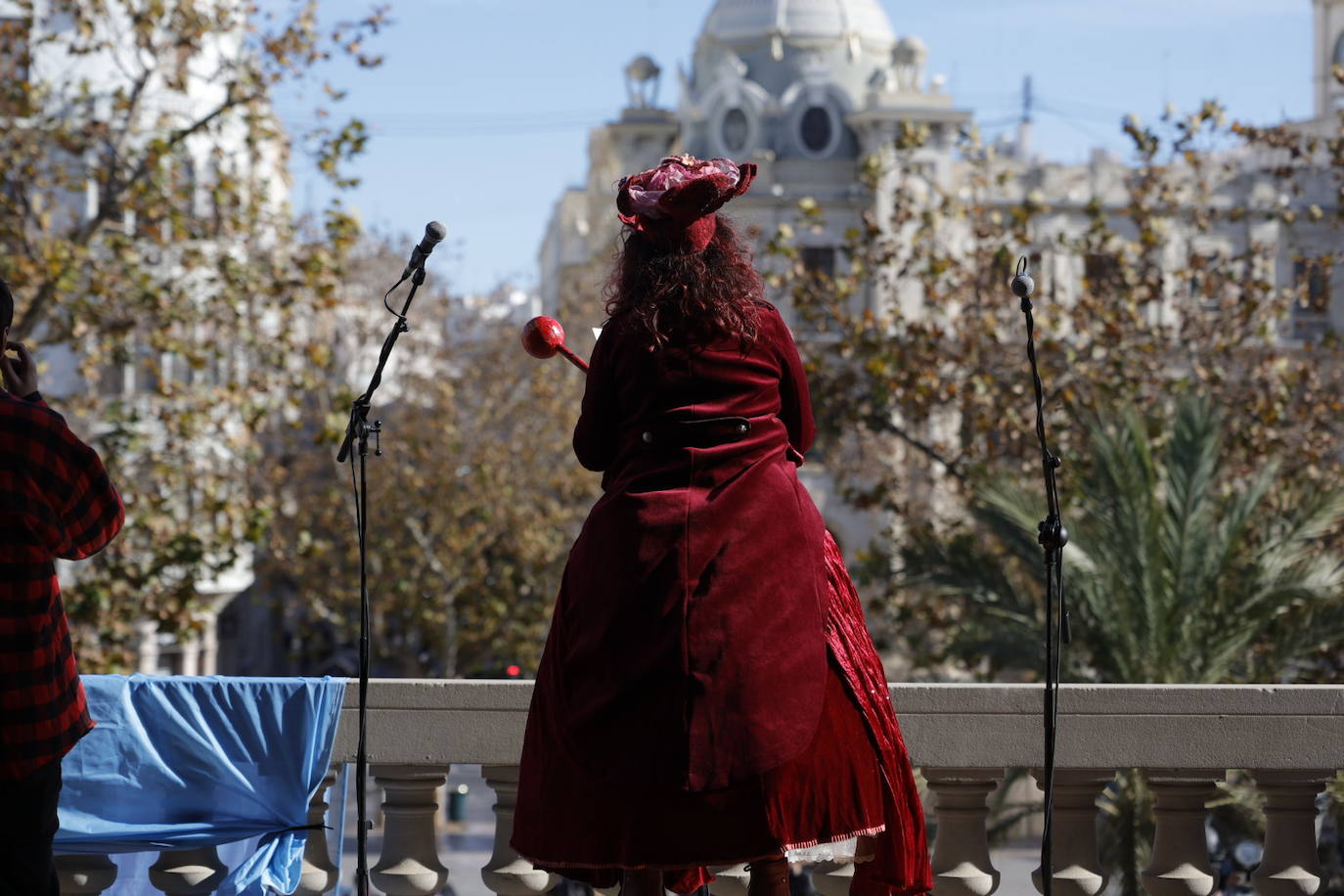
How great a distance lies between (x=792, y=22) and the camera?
4781 centimetres

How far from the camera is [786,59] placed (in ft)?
156

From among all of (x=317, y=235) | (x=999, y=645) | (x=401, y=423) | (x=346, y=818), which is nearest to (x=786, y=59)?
(x=401, y=423)

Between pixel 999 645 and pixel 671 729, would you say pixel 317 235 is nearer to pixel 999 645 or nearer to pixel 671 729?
pixel 999 645

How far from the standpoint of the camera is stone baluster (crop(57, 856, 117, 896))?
4.66m

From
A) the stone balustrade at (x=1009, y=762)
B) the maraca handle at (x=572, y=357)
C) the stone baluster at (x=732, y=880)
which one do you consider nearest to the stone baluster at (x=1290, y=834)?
the stone balustrade at (x=1009, y=762)

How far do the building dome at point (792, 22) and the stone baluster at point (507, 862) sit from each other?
4405 cm

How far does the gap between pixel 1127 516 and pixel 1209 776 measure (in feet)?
16.6

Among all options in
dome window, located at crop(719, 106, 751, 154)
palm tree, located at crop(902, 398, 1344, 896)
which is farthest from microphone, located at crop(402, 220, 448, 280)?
dome window, located at crop(719, 106, 751, 154)

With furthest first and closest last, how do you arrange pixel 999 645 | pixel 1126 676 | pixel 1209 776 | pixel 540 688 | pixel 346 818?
1. pixel 999 645
2. pixel 1126 676
3. pixel 346 818
4. pixel 1209 776
5. pixel 540 688

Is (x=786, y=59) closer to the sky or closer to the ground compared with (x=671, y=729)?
closer to the sky

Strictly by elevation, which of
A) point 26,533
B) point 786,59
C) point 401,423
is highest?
point 786,59

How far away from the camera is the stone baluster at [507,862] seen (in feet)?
15.2

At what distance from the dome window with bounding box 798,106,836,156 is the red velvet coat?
139ft

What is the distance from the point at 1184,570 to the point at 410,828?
5.79m
